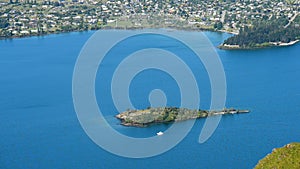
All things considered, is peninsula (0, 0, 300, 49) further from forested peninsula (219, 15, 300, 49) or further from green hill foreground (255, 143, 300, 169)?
green hill foreground (255, 143, 300, 169)

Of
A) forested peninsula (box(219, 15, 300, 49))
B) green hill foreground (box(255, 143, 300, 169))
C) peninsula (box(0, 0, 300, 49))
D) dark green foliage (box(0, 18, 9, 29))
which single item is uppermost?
green hill foreground (box(255, 143, 300, 169))

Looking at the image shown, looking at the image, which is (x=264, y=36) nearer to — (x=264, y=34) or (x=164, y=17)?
(x=264, y=34)

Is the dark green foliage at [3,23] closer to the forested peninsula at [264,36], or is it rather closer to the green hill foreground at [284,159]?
the forested peninsula at [264,36]

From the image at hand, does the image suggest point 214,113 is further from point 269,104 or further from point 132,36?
point 132,36

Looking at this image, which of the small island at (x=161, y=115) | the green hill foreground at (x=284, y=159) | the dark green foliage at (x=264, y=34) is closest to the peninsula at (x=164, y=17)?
the dark green foliage at (x=264, y=34)

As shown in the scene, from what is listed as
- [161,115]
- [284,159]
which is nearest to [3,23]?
[161,115]

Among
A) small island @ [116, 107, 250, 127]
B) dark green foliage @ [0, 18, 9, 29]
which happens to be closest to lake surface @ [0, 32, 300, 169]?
small island @ [116, 107, 250, 127]
